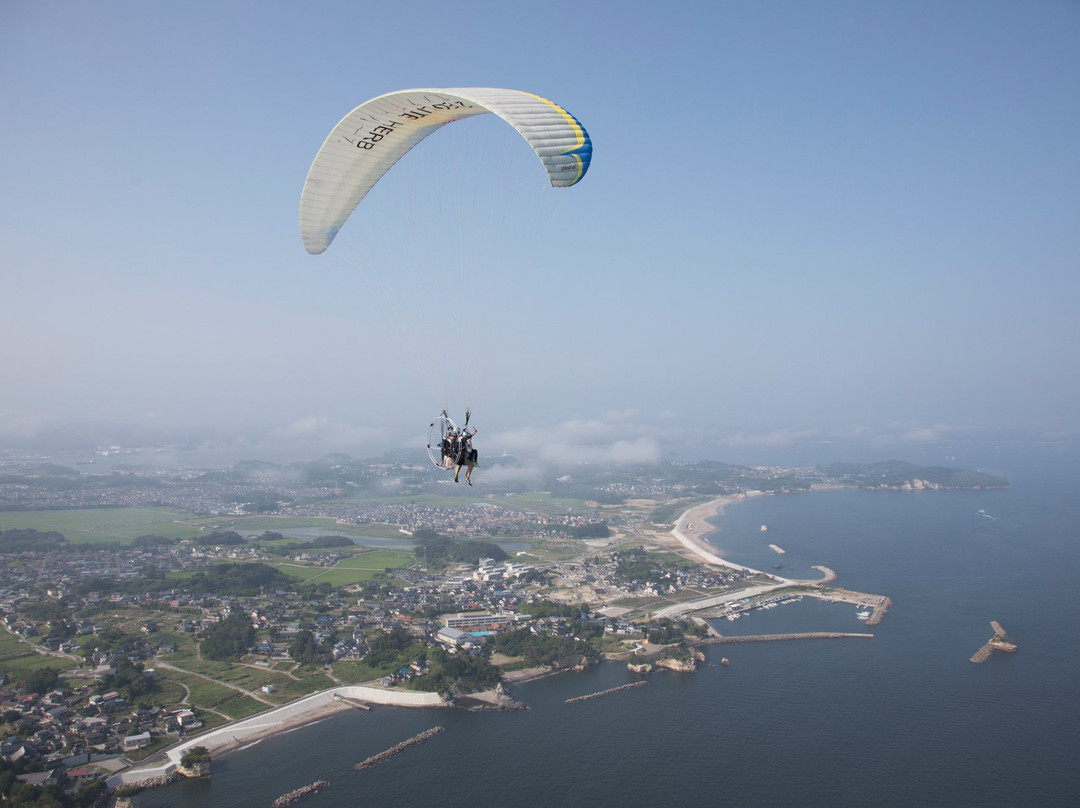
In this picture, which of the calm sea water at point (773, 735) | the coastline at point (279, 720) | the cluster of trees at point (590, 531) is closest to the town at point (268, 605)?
the cluster of trees at point (590, 531)

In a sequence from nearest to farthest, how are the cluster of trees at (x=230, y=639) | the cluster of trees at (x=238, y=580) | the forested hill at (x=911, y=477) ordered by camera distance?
1. the cluster of trees at (x=230, y=639)
2. the cluster of trees at (x=238, y=580)
3. the forested hill at (x=911, y=477)

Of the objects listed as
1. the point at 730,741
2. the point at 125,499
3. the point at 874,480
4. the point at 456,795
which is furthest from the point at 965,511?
the point at 125,499

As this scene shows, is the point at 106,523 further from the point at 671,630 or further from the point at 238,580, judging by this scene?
the point at 671,630

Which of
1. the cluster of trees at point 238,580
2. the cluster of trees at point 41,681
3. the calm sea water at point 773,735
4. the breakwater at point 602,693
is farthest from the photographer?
the cluster of trees at point 238,580

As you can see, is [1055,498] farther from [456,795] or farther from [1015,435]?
[1015,435]

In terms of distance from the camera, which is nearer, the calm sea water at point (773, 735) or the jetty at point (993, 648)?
the calm sea water at point (773, 735)

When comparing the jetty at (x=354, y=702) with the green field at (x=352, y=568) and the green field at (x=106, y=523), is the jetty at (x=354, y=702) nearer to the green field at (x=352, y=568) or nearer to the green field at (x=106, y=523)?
the green field at (x=352, y=568)

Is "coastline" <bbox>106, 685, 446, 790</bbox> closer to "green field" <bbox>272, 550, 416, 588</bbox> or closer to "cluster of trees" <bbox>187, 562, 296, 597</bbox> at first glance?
"cluster of trees" <bbox>187, 562, 296, 597</bbox>
